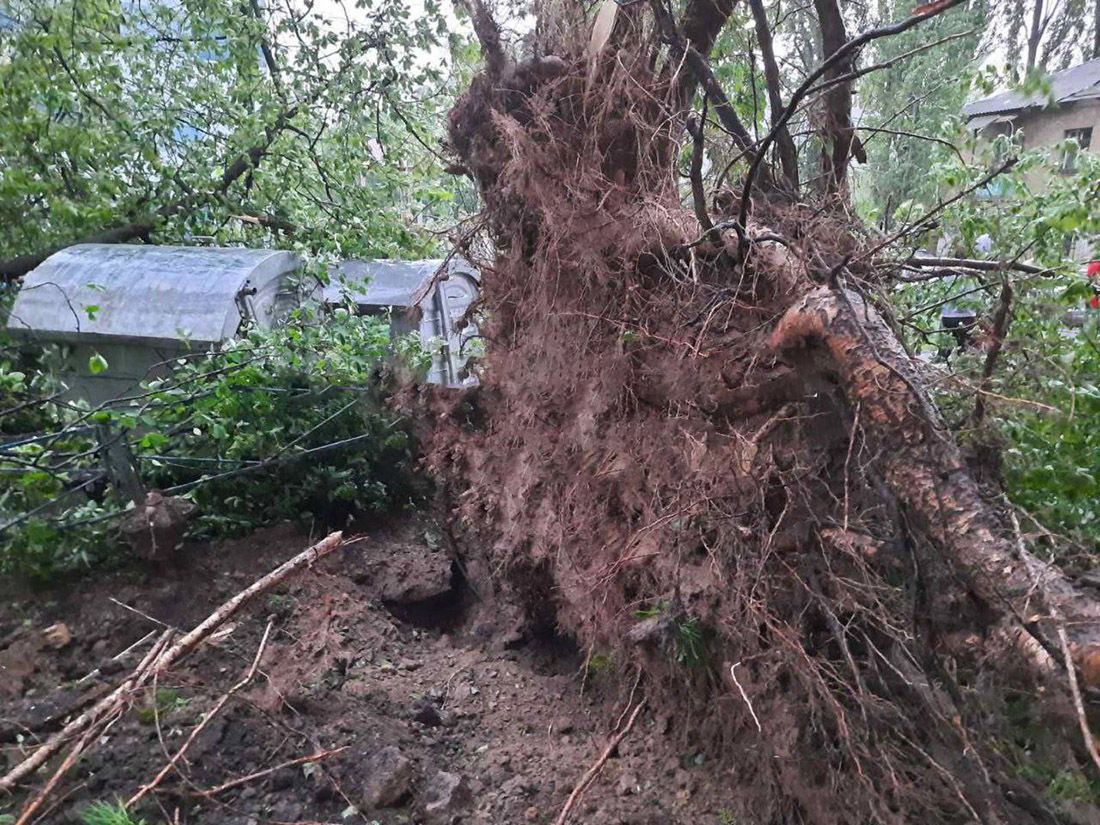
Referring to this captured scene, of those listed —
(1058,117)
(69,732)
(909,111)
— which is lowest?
(69,732)

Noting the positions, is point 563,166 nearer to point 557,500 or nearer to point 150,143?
point 557,500

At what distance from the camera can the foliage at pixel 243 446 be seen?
3.70 m

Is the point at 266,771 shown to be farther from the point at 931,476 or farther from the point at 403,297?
the point at 403,297

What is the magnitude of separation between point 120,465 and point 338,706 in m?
1.78

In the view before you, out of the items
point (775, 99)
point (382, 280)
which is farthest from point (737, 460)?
point (382, 280)

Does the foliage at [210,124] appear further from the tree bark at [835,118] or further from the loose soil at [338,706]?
the tree bark at [835,118]

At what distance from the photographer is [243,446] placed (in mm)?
4336

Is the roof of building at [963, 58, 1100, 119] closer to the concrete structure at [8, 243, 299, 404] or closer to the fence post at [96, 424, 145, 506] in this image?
the concrete structure at [8, 243, 299, 404]

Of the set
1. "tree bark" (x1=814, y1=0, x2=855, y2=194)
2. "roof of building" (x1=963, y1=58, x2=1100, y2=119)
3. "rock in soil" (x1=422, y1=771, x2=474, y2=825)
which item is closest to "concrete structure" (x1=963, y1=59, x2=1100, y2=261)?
"roof of building" (x1=963, y1=58, x2=1100, y2=119)

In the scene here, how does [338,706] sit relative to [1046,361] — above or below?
below

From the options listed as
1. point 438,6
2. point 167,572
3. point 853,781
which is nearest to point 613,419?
point 853,781

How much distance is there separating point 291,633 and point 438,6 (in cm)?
530

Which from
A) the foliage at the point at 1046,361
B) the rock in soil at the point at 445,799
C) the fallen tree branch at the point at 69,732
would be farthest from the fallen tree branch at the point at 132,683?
the foliage at the point at 1046,361

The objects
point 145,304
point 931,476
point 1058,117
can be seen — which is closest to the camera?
point 931,476
